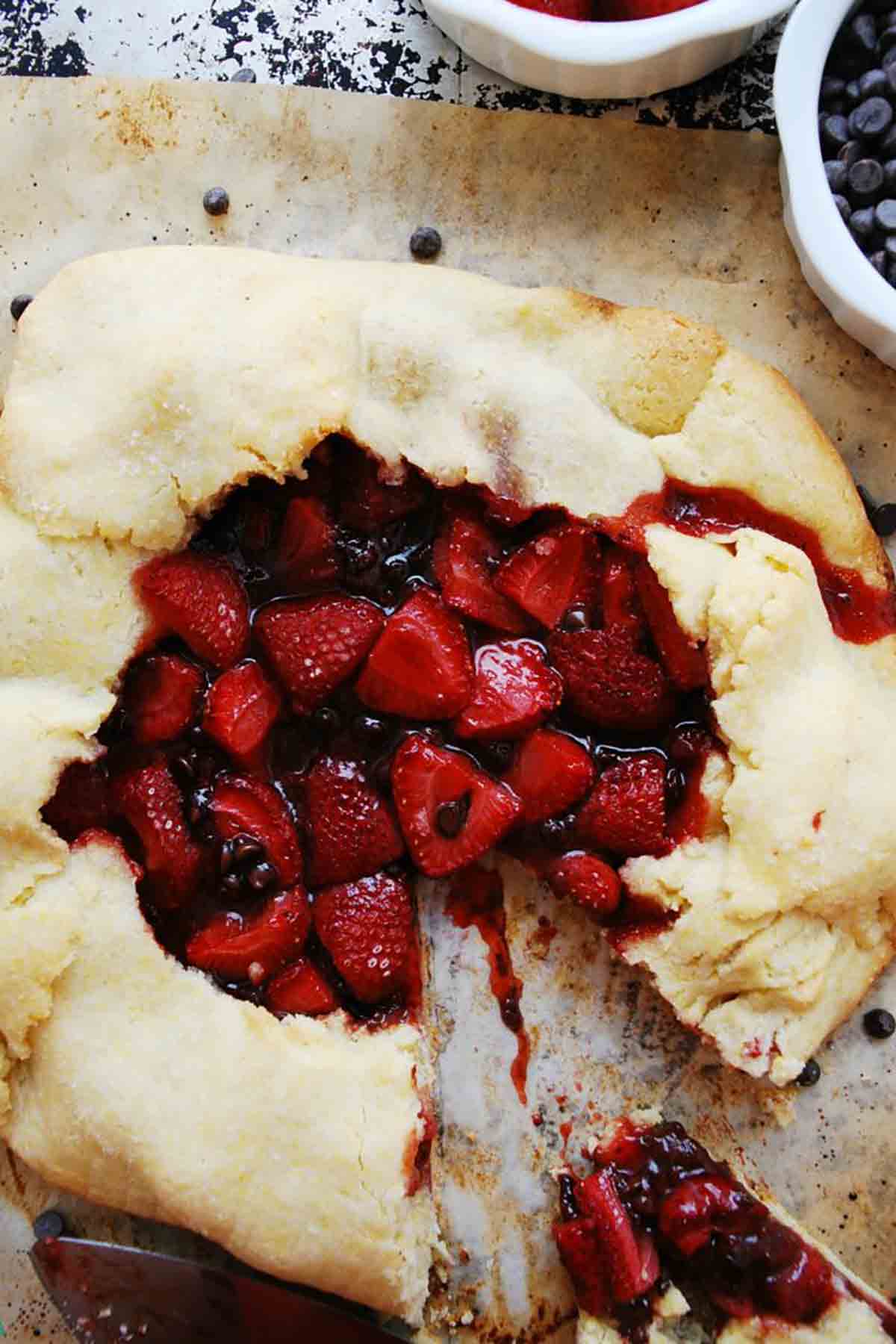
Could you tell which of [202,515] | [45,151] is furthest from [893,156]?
[45,151]

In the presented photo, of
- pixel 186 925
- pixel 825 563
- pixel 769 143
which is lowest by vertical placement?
pixel 186 925

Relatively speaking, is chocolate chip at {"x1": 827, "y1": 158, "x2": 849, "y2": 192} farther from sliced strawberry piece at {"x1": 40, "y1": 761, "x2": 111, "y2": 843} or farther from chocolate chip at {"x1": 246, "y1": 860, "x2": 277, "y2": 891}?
sliced strawberry piece at {"x1": 40, "y1": 761, "x2": 111, "y2": 843}

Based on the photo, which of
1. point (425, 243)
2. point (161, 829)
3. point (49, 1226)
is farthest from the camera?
point (425, 243)

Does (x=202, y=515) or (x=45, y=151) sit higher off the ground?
(x=45, y=151)

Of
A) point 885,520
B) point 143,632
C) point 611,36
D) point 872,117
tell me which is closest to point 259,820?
point 143,632

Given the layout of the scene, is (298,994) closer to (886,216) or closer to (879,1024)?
(879,1024)

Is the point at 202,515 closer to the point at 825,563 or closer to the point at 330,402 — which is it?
the point at 330,402
